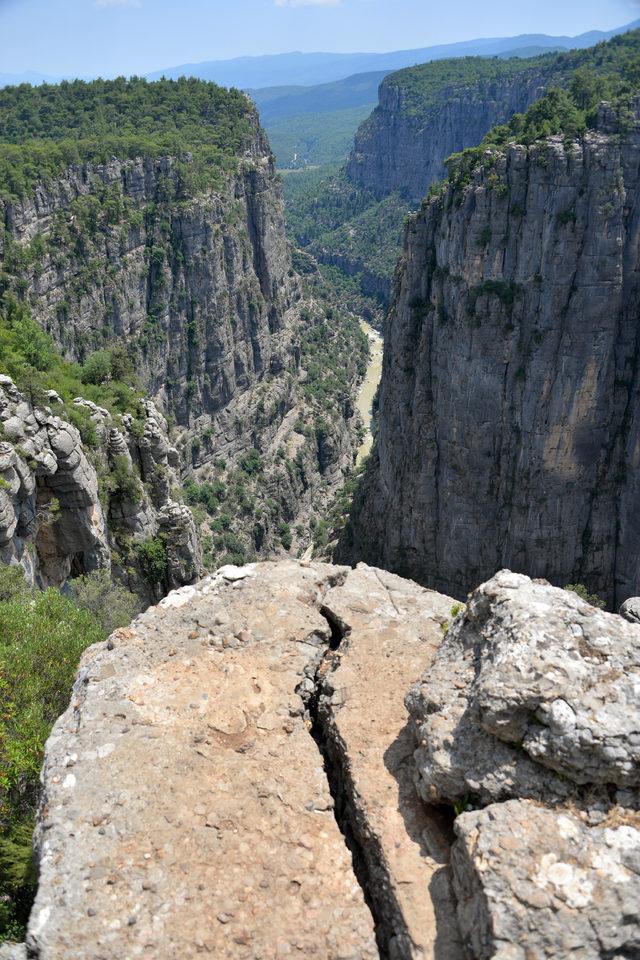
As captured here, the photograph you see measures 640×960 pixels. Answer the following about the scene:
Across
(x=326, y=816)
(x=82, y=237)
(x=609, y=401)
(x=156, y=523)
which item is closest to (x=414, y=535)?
(x=609, y=401)

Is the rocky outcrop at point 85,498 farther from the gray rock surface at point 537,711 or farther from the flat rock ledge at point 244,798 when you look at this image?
the gray rock surface at point 537,711

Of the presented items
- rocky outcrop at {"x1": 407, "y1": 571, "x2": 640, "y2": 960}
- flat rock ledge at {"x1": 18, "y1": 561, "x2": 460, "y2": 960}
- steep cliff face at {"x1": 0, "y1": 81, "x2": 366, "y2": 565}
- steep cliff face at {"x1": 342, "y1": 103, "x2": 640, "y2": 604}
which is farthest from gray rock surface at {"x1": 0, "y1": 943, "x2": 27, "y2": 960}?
steep cliff face at {"x1": 342, "y1": 103, "x2": 640, "y2": 604}

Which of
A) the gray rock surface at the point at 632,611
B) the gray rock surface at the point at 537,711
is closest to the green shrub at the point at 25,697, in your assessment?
the gray rock surface at the point at 537,711

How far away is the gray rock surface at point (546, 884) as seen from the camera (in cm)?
715

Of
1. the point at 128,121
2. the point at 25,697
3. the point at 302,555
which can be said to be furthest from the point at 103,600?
the point at 128,121

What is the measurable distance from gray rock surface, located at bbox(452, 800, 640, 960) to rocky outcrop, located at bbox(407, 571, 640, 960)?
0.4 inches

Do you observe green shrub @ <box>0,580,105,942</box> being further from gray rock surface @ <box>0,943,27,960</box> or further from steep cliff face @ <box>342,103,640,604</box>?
steep cliff face @ <box>342,103,640,604</box>

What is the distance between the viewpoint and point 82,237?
57344 millimetres

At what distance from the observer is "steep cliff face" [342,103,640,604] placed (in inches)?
1774

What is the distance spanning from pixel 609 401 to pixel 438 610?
39777 mm

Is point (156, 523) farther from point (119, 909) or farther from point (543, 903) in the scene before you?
point (543, 903)

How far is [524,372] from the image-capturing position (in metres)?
49.1

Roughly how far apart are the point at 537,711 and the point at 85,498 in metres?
18.7

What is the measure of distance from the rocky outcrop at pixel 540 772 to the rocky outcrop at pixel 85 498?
14048 mm
